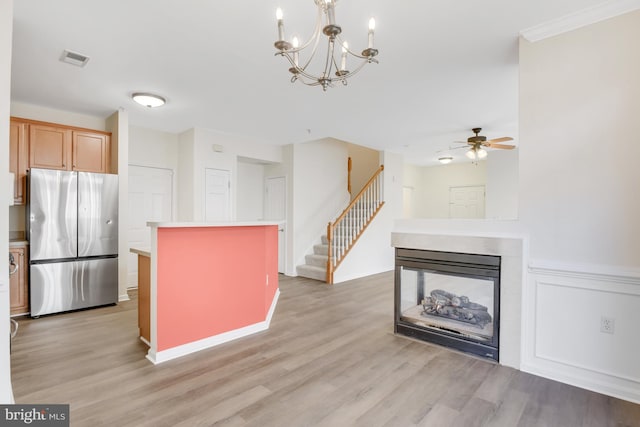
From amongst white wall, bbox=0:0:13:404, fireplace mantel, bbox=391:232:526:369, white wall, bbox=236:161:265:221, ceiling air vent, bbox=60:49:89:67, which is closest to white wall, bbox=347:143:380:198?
white wall, bbox=236:161:265:221

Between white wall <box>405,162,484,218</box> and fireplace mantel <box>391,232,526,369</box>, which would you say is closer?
fireplace mantel <box>391,232,526,369</box>

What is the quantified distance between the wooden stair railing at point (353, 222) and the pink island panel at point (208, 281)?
2.61m

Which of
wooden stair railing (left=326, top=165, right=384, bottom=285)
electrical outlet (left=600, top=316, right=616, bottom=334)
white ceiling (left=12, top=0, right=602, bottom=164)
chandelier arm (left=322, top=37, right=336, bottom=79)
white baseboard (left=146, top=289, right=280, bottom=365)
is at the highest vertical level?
white ceiling (left=12, top=0, right=602, bottom=164)

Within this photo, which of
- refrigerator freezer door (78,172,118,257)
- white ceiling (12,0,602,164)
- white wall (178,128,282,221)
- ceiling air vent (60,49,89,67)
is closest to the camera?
white ceiling (12,0,602,164)

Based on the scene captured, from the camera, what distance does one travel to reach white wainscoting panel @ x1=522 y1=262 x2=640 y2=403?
222cm

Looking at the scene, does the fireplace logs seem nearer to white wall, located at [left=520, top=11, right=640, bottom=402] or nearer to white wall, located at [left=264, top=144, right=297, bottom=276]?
white wall, located at [left=520, top=11, right=640, bottom=402]

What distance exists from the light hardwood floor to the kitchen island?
164 millimetres

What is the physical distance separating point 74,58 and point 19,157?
75.0 inches

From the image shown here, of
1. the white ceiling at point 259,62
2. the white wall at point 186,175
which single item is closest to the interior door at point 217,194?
the white wall at point 186,175

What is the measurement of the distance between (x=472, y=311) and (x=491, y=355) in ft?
1.34

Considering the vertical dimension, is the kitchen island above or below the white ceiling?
below

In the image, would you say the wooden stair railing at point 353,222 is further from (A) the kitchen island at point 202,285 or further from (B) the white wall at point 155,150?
(B) the white wall at point 155,150

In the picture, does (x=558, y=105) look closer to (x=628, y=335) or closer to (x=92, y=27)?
(x=628, y=335)

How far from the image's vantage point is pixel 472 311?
3.06m
